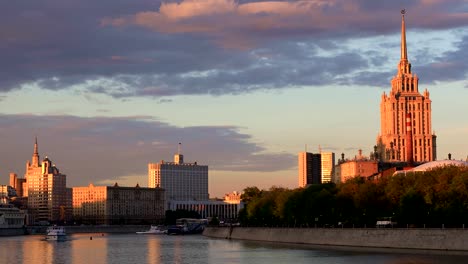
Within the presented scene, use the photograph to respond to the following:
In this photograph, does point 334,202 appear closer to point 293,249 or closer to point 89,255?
point 293,249

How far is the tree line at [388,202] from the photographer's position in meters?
137

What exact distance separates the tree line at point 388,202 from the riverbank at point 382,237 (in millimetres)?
3325

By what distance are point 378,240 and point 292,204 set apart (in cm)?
4509

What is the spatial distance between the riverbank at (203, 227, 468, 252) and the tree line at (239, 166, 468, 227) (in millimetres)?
3325

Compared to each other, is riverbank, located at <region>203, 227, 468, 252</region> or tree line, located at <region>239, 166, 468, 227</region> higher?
tree line, located at <region>239, 166, 468, 227</region>

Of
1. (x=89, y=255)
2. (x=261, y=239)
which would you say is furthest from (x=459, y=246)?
(x=261, y=239)

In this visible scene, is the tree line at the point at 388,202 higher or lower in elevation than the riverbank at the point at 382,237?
higher

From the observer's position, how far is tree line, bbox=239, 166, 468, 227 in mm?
137275

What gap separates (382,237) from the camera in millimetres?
138500

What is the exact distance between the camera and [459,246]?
12194 cm

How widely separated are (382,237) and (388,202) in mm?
22605

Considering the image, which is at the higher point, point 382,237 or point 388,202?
point 388,202

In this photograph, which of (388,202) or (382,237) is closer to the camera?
(382,237)

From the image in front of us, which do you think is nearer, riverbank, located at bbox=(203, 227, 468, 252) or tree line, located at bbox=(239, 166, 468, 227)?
riverbank, located at bbox=(203, 227, 468, 252)
